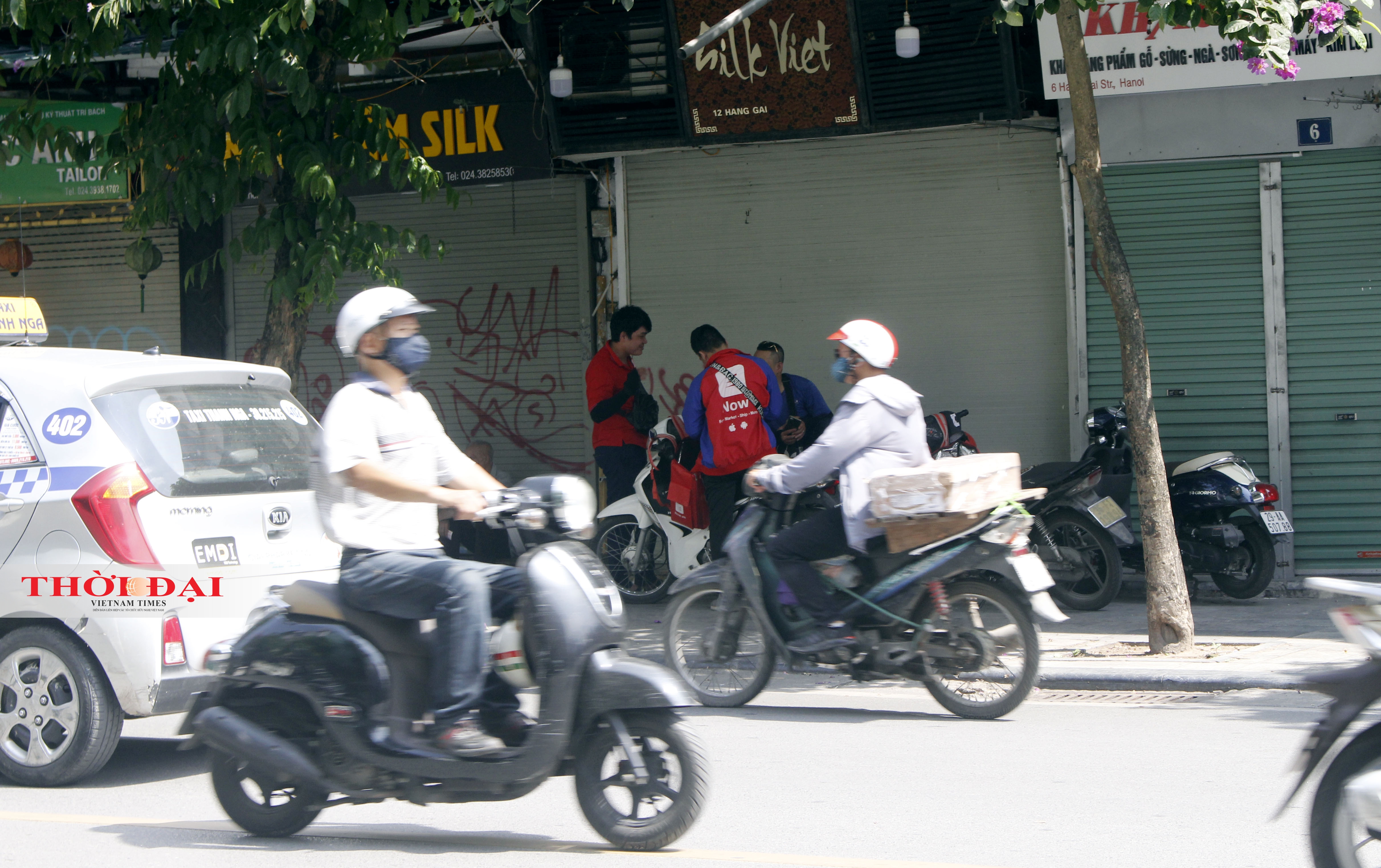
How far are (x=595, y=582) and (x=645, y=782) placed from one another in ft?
2.10

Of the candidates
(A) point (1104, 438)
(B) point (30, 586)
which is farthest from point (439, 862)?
(A) point (1104, 438)

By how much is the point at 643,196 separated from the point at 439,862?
8.71 m

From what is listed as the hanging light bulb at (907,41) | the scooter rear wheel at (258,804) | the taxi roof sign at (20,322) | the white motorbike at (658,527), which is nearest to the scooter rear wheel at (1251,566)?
the white motorbike at (658,527)

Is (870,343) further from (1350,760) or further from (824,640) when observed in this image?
(1350,760)

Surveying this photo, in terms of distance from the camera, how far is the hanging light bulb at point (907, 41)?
35.1 feet

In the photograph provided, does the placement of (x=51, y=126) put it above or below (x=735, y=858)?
above

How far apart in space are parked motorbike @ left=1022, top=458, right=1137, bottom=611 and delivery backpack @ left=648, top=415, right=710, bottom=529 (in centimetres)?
229

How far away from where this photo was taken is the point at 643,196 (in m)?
12.6

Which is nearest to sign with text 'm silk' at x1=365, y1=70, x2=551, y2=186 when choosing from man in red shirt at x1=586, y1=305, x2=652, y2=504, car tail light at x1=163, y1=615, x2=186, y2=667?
man in red shirt at x1=586, y1=305, x2=652, y2=504

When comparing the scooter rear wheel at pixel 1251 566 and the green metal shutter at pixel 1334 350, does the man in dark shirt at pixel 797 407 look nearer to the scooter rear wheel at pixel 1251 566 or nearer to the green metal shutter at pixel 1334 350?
the scooter rear wheel at pixel 1251 566

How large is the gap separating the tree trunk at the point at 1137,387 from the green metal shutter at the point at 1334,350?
9.21 ft

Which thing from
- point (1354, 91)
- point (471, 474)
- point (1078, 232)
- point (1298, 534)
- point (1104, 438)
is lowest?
point (1298, 534)

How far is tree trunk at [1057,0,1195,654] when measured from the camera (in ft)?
26.8

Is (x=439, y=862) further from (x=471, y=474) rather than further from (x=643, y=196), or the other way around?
(x=643, y=196)
